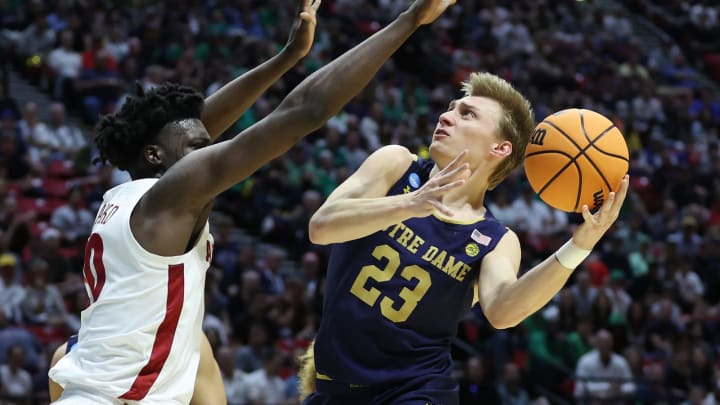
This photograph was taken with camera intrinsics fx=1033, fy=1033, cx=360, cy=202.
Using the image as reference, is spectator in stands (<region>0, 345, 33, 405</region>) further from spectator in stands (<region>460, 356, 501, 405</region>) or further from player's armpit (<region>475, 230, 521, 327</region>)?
player's armpit (<region>475, 230, 521, 327</region>)

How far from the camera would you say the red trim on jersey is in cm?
346

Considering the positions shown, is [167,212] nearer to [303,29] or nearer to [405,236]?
[303,29]

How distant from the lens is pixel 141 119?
3758 millimetres

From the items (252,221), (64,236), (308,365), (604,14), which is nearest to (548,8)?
(604,14)

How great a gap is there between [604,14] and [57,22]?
12.1 meters

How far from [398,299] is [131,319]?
1.14 metres

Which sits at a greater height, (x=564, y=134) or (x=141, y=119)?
(x=141, y=119)

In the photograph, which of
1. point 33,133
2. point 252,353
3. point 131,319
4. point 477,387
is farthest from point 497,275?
point 33,133

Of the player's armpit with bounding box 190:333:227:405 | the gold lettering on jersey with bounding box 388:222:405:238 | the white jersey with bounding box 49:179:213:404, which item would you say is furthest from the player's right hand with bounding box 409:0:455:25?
the player's armpit with bounding box 190:333:227:405

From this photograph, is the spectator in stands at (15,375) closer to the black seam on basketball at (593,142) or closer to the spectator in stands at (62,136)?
the spectator in stands at (62,136)

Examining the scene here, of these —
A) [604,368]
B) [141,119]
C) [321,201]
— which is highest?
[141,119]

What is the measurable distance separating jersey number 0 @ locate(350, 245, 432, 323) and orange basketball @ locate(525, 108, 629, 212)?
643 millimetres

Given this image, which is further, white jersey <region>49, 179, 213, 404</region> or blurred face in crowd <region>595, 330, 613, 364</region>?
blurred face in crowd <region>595, 330, 613, 364</region>

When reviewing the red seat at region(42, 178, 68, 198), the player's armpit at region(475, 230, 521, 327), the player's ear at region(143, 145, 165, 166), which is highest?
the player's ear at region(143, 145, 165, 166)
